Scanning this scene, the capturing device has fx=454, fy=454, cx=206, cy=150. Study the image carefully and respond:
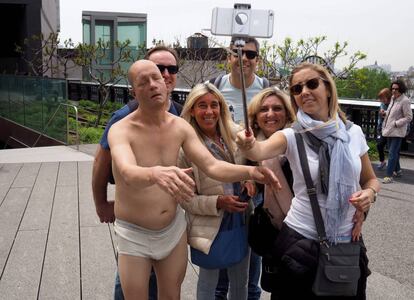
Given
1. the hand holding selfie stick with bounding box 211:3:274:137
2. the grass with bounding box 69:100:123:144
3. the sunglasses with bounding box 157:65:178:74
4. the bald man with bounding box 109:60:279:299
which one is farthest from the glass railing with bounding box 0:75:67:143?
the hand holding selfie stick with bounding box 211:3:274:137

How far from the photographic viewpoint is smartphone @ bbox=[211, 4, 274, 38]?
5.16ft

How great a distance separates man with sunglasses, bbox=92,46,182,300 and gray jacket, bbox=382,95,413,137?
6.28 m

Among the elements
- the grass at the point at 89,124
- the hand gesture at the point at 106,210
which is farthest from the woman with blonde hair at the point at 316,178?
the grass at the point at 89,124

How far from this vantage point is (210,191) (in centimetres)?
255

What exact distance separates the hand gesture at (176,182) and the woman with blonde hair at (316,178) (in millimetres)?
460

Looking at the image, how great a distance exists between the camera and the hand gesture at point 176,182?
1680mm

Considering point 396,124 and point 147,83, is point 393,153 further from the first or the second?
point 147,83

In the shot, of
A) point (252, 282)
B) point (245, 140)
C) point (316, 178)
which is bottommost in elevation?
point (252, 282)

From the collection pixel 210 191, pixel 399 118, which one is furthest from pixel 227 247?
pixel 399 118

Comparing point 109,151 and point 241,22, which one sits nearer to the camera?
point 241,22

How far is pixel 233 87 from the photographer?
3.45m

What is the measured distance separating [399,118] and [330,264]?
262 inches

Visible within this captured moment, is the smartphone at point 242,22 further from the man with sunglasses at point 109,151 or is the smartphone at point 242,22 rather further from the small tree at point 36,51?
the small tree at point 36,51

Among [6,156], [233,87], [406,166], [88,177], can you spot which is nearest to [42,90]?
[6,156]
